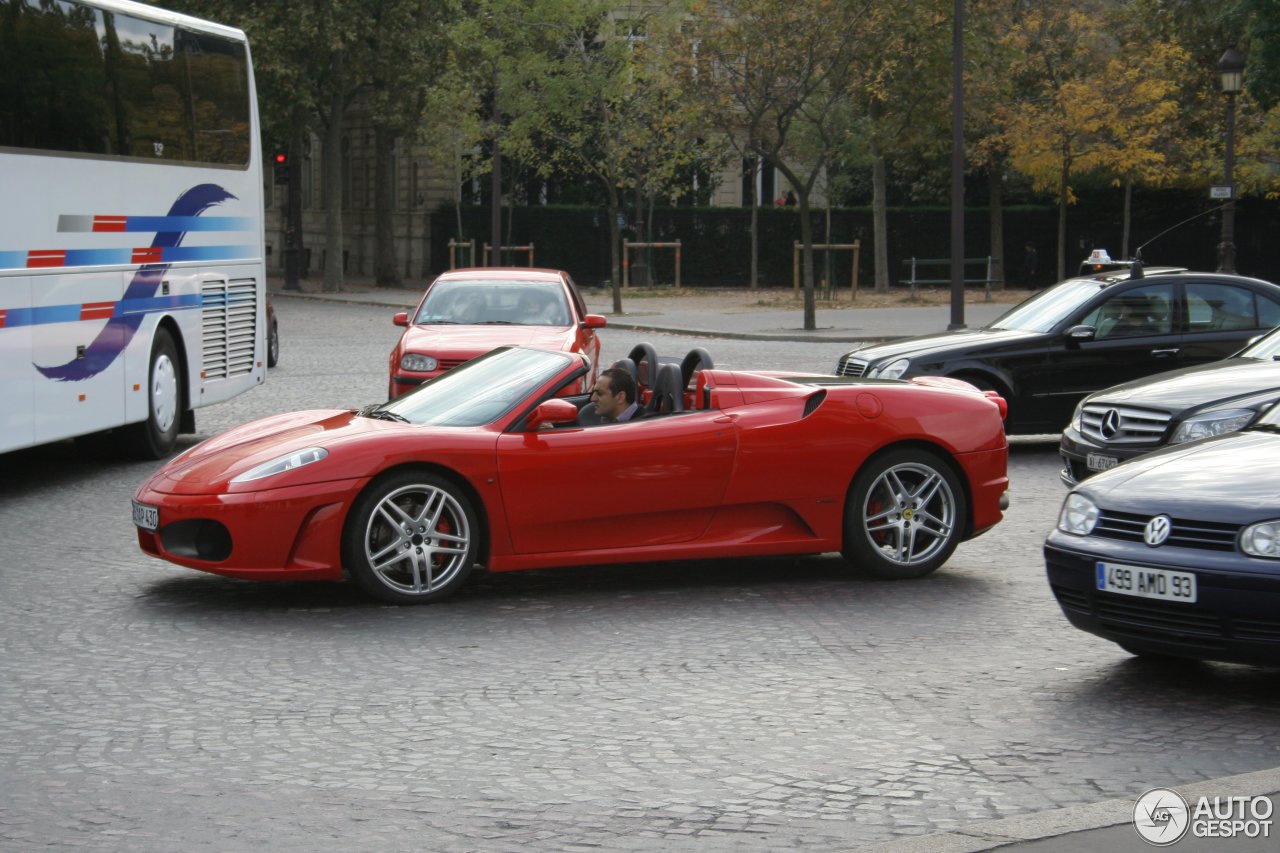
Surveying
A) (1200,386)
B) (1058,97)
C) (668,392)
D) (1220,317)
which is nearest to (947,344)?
(1220,317)

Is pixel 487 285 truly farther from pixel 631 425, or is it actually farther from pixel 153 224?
pixel 631 425

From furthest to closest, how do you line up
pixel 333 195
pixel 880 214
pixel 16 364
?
pixel 333 195 → pixel 880 214 → pixel 16 364

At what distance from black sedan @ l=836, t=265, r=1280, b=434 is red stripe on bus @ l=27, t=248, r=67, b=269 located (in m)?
6.39

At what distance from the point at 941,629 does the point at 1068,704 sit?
1452 millimetres

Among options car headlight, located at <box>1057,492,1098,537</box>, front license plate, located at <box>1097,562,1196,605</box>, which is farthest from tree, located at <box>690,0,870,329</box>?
Answer: front license plate, located at <box>1097,562,1196,605</box>

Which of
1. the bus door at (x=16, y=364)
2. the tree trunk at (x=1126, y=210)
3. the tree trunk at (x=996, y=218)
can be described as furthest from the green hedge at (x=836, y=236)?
the bus door at (x=16, y=364)

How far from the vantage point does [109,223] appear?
13883mm

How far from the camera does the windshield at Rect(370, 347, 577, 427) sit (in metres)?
8.99

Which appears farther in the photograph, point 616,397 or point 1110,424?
point 1110,424

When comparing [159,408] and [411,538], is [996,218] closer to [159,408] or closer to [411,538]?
[159,408]

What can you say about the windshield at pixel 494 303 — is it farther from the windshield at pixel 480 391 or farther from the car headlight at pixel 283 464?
the car headlight at pixel 283 464

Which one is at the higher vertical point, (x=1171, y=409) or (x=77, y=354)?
(x=77, y=354)

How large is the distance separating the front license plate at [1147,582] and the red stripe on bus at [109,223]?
931cm

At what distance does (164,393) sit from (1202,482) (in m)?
10.5
